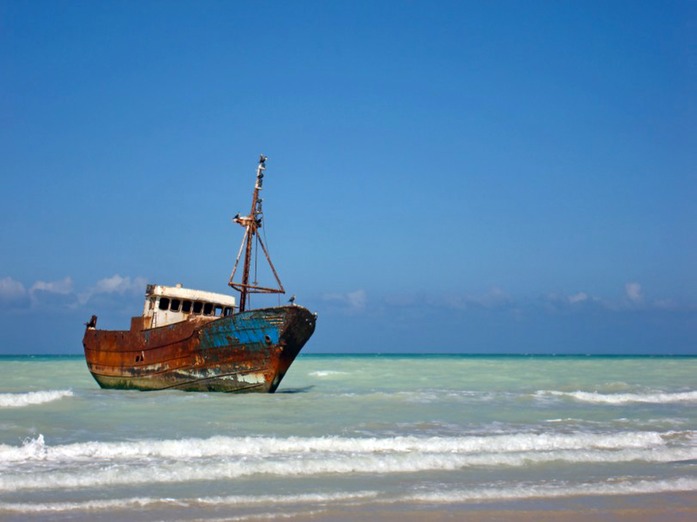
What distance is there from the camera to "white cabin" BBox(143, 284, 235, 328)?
855 inches

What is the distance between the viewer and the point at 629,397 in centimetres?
2202

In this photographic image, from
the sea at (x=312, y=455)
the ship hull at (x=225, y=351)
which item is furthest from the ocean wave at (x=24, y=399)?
the ship hull at (x=225, y=351)

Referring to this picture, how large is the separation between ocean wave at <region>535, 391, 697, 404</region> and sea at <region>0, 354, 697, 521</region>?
233 centimetres

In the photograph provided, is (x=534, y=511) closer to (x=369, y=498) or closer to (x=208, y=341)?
(x=369, y=498)

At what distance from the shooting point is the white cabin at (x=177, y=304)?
855 inches

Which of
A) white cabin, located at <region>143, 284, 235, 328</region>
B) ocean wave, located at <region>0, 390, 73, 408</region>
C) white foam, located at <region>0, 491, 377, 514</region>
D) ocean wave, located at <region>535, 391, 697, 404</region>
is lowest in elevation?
ocean wave, located at <region>535, 391, 697, 404</region>

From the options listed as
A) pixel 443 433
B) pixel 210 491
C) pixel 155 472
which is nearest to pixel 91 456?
pixel 155 472

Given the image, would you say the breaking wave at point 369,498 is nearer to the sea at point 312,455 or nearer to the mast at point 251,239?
the sea at point 312,455

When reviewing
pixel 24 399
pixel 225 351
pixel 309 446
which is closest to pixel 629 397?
pixel 225 351

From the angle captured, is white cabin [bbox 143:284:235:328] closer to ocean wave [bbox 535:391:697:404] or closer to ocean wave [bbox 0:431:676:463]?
ocean wave [bbox 0:431:676:463]

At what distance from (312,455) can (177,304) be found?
1265 cm

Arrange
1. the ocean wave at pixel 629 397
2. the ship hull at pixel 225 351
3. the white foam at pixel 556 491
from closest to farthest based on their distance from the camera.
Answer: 1. the white foam at pixel 556 491
2. the ship hull at pixel 225 351
3. the ocean wave at pixel 629 397

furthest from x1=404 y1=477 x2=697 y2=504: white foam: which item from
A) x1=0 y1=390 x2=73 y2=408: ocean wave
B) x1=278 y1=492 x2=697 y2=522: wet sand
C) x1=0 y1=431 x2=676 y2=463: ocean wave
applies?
x1=0 y1=390 x2=73 y2=408: ocean wave

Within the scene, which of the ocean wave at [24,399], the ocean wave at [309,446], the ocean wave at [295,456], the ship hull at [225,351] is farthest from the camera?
the ship hull at [225,351]
